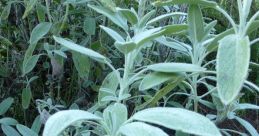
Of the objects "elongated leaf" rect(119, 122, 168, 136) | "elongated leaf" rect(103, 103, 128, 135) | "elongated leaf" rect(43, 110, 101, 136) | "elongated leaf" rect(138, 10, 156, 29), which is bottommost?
"elongated leaf" rect(103, 103, 128, 135)

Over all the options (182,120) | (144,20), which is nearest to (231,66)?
(182,120)

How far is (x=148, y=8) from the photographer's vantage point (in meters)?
1.44

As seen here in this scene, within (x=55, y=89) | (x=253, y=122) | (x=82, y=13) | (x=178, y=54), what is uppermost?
(x=82, y=13)

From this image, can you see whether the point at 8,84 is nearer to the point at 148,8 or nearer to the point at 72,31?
the point at 72,31

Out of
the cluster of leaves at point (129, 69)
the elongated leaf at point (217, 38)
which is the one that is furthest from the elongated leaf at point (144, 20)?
the elongated leaf at point (217, 38)

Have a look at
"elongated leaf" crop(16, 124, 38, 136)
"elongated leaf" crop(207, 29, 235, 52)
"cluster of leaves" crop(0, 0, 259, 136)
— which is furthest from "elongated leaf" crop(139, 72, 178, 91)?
"elongated leaf" crop(16, 124, 38, 136)

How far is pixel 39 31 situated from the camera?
122cm

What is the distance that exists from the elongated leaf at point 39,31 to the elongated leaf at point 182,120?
55 cm

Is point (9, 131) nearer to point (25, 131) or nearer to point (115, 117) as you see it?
point (25, 131)

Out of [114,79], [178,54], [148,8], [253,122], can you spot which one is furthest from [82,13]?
[253,122]

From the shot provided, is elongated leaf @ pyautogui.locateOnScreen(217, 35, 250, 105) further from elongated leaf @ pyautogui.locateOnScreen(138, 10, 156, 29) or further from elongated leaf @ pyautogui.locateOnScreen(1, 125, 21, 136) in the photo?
elongated leaf @ pyautogui.locateOnScreen(1, 125, 21, 136)

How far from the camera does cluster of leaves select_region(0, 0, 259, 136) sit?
0.70 m

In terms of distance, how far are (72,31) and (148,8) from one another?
0.24 m

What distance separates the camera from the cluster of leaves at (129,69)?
2.28 feet
